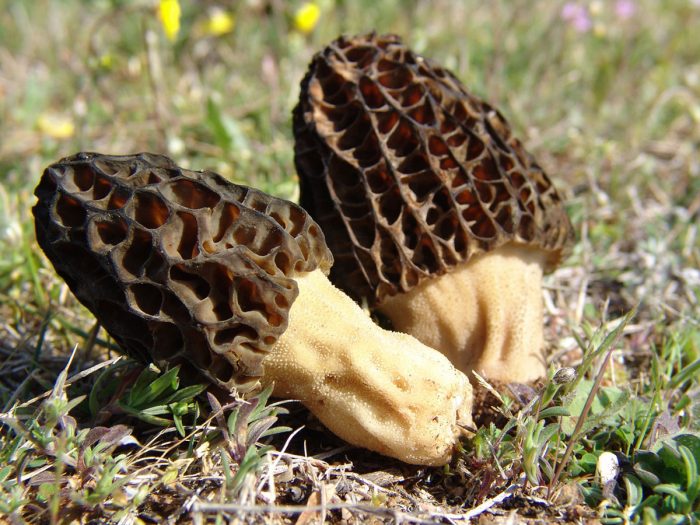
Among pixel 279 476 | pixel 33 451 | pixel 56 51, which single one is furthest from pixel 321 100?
pixel 56 51

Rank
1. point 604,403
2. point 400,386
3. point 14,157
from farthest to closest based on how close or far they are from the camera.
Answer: point 14,157
point 604,403
point 400,386

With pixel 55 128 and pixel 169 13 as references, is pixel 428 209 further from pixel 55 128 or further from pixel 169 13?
pixel 55 128

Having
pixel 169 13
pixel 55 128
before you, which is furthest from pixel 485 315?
pixel 55 128

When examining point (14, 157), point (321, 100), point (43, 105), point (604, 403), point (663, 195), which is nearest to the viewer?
point (604, 403)

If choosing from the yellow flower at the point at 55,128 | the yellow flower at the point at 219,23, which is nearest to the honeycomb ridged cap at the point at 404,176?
the yellow flower at the point at 55,128

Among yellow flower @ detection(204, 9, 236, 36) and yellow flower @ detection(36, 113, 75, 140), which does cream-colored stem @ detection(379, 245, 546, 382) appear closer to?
yellow flower @ detection(36, 113, 75, 140)

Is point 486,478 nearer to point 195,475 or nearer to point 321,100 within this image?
point 195,475

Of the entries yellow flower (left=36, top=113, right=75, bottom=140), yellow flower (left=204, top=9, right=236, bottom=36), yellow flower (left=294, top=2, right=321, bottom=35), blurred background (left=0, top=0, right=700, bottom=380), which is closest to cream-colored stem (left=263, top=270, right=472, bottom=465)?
blurred background (left=0, top=0, right=700, bottom=380)
